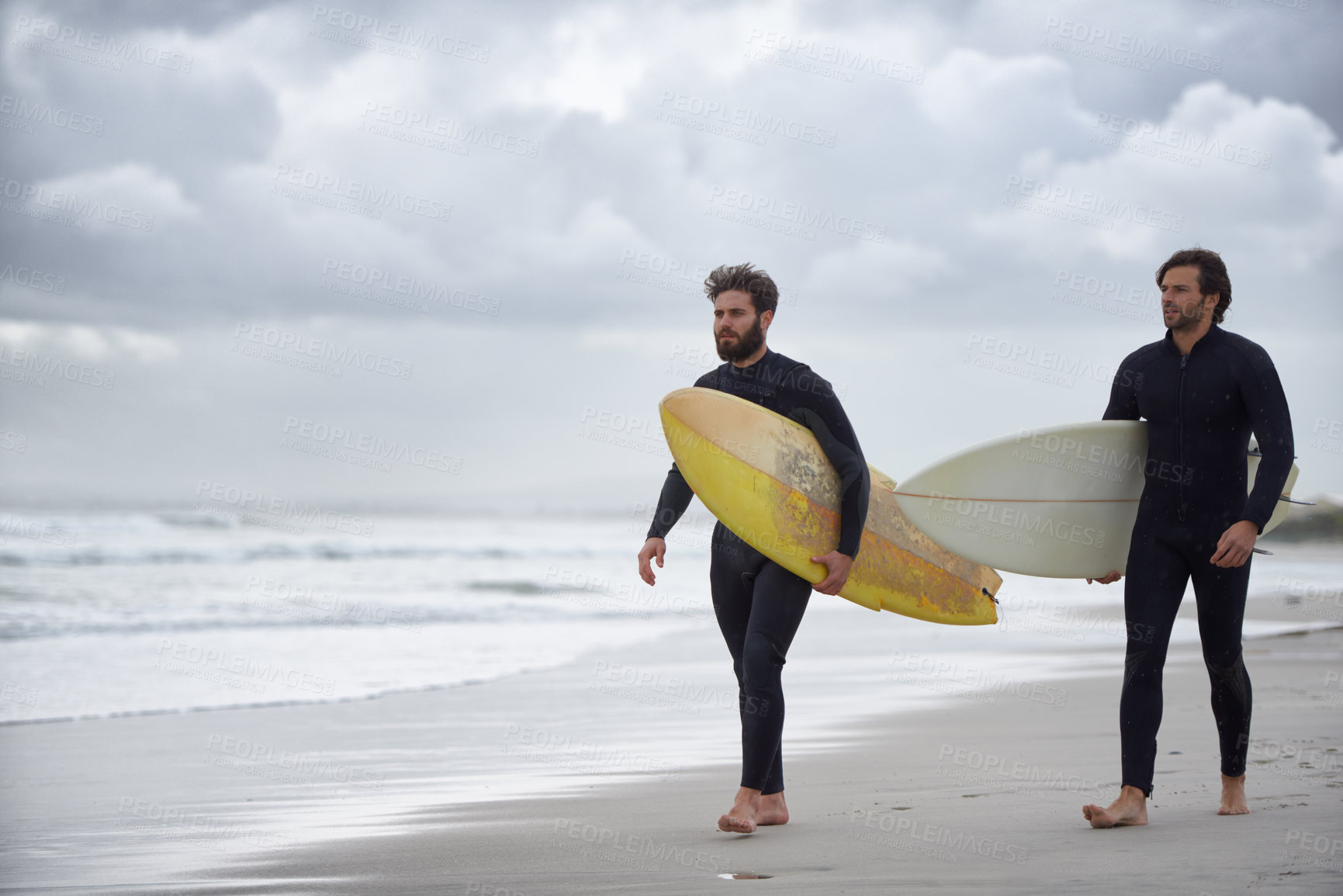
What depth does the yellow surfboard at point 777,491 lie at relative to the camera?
3551 mm

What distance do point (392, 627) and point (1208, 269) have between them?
904 cm

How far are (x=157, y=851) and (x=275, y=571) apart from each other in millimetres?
15110

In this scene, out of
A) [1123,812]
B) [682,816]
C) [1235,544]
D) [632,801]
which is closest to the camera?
[1235,544]

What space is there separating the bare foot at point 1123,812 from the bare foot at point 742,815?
0.92m

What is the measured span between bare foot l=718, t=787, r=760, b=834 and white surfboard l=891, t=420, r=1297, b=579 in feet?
3.77

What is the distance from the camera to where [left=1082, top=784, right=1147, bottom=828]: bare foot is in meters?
3.21

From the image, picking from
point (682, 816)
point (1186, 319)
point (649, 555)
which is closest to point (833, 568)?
point (649, 555)

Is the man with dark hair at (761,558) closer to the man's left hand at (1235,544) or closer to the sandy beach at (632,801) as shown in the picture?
the sandy beach at (632,801)

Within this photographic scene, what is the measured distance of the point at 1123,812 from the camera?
3.21 metres

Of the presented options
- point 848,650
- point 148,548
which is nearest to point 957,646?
point 848,650

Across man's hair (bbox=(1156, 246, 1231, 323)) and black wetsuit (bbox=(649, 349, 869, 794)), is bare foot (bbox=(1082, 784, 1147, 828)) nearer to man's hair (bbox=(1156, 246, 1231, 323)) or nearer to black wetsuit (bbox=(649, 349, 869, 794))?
black wetsuit (bbox=(649, 349, 869, 794))

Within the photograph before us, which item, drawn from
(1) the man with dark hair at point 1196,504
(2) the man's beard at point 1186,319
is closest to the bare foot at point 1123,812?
(1) the man with dark hair at point 1196,504

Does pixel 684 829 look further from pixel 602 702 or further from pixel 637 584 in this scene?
pixel 637 584

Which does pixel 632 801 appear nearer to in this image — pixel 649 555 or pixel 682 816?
pixel 682 816
